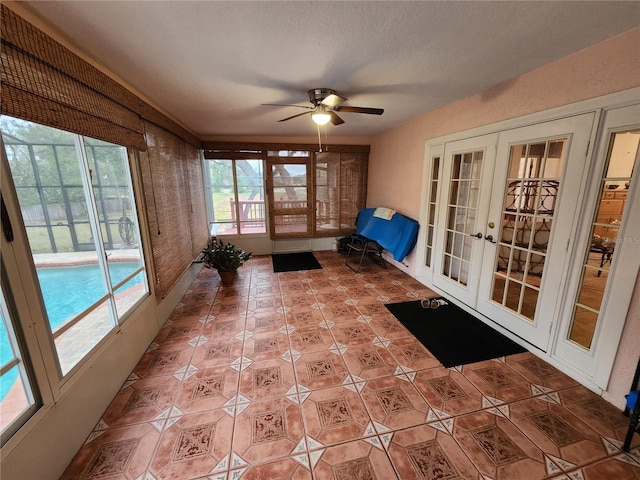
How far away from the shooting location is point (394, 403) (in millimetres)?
1690

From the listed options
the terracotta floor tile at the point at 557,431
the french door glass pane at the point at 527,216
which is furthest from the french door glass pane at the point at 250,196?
the terracotta floor tile at the point at 557,431

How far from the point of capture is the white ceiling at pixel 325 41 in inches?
50.9

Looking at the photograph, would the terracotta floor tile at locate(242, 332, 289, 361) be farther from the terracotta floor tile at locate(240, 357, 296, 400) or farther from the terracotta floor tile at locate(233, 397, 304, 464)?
the terracotta floor tile at locate(233, 397, 304, 464)

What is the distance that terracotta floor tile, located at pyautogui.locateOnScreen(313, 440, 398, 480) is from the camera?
1.28 metres

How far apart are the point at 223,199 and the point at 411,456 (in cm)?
473

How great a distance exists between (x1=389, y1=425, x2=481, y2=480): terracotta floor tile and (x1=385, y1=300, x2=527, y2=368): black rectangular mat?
691mm

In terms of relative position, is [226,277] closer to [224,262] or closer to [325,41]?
[224,262]

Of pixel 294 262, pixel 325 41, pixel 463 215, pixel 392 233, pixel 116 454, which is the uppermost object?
pixel 325 41

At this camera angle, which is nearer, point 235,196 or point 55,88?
point 55,88

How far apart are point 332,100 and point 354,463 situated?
101 inches

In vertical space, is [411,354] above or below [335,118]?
below

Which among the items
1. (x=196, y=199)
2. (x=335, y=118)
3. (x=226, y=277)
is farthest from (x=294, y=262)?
(x=335, y=118)

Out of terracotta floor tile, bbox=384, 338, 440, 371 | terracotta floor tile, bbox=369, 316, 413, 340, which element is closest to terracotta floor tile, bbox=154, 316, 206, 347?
terracotta floor tile, bbox=369, 316, 413, 340

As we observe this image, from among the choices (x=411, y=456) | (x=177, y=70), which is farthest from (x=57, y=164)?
(x=411, y=456)
